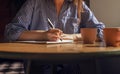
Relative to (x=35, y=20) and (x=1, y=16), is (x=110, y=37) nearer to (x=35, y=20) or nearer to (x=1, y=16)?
(x=35, y=20)

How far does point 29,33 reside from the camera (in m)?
1.46

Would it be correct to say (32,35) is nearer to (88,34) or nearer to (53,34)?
(53,34)

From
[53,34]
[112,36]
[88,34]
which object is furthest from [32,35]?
[112,36]

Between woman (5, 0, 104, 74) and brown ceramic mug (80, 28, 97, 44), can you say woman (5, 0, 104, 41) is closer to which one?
woman (5, 0, 104, 74)

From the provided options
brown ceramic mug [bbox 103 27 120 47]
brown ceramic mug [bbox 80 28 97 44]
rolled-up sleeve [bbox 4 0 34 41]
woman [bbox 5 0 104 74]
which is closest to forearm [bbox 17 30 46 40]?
rolled-up sleeve [bbox 4 0 34 41]

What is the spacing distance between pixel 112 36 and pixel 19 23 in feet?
2.30

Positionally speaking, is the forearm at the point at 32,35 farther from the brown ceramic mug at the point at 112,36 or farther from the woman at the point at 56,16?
the brown ceramic mug at the point at 112,36

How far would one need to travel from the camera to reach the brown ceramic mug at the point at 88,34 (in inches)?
48.8

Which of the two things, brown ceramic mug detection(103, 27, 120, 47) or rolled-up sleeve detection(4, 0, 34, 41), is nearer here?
brown ceramic mug detection(103, 27, 120, 47)

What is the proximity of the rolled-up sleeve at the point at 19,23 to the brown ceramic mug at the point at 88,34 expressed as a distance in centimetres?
39

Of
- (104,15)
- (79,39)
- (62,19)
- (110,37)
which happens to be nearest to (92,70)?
(110,37)

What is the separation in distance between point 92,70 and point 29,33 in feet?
1.71

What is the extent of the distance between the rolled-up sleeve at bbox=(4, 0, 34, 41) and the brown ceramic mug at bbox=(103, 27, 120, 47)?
0.55m

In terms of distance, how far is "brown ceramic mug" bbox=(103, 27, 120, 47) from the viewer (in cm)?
108
